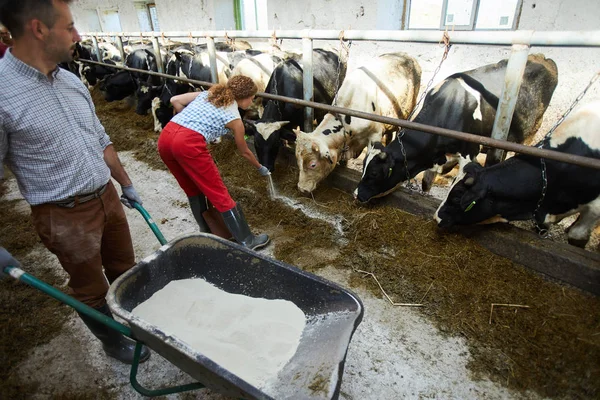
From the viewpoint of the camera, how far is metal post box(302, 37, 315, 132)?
469 centimetres

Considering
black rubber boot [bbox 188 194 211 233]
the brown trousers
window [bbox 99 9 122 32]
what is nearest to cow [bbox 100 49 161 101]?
black rubber boot [bbox 188 194 211 233]

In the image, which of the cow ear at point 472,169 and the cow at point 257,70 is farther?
the cow at point 257,70

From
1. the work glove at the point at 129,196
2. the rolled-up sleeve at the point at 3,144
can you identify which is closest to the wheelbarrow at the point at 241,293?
the work glove at the point at 129,196

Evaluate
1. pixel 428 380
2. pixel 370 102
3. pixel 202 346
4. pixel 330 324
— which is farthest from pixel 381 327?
pixel 370 102

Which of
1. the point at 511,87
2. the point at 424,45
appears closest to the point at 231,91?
the point at 511,87

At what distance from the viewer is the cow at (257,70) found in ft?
23.0

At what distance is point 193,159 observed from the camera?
3.12 m

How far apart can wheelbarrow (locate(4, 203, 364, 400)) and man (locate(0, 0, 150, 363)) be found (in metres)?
0.30

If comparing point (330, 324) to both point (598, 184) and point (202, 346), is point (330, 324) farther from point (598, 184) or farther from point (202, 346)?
point (598, 184)

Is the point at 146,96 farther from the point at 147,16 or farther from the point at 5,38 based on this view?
the point at 147,16

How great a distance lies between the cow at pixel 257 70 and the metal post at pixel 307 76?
6.06 ft

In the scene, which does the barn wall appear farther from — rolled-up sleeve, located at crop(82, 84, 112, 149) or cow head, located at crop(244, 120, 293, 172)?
rolled-up sleeve, located at crop(82, 84, 112, 149)

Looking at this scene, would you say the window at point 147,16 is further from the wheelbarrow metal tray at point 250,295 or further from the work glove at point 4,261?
the work glove at point 4,261

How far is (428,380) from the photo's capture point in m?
2.36
